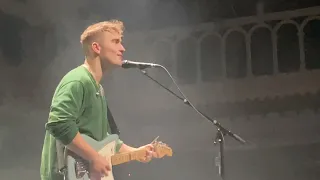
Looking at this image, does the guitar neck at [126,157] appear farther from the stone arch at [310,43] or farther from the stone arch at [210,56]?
the stone arch at [310,43]

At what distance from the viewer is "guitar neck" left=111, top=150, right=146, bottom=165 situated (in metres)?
2.47

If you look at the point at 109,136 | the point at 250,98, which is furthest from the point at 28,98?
the point at 109,136

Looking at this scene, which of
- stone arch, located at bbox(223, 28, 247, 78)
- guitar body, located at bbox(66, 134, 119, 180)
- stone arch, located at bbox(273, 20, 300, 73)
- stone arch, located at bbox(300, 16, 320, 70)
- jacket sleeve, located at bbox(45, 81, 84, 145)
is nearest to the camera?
jacket sleeve, located at bbox(45, 81, 84, 145)

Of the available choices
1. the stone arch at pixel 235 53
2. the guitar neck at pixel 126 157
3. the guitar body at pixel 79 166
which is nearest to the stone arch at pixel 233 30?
the stone arch at pixel 235 53

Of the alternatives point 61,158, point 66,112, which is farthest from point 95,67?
point 61,158

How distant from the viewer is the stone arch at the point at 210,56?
531cm

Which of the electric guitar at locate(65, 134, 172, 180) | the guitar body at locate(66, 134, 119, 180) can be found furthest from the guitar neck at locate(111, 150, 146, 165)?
the guitar body at locate(66, 134, 119, 180)

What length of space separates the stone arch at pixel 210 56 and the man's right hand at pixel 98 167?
310cm

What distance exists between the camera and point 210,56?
17.9 feet

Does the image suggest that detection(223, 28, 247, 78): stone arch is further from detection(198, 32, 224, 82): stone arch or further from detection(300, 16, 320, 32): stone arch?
detection(300, 16, 320, 32): stone arch

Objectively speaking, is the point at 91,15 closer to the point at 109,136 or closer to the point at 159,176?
the point at 159,176

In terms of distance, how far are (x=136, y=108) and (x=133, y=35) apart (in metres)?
0.81

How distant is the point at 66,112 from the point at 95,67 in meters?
0.39

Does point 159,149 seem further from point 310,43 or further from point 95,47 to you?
point 310,43
